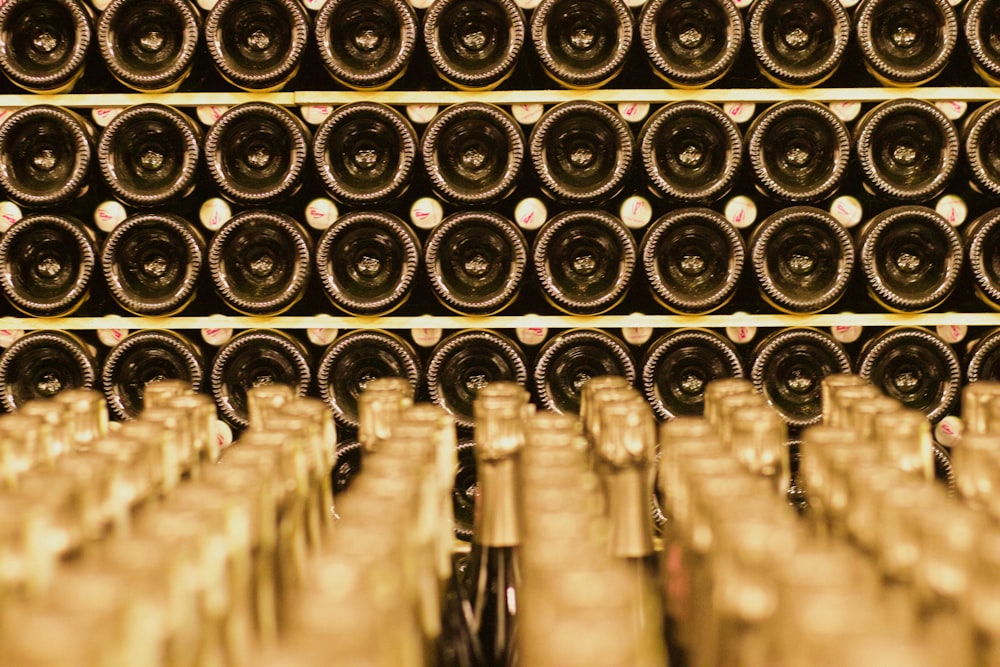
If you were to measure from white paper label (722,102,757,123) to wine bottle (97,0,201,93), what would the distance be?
2.56 feet

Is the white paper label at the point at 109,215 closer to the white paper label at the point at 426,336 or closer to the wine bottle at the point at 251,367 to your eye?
the wine bottle at the point at 251,367

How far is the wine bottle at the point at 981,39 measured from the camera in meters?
1.33

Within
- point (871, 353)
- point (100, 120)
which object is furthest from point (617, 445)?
point (100, 120)

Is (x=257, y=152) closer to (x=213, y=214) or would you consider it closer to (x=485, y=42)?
(x=213, y=214)

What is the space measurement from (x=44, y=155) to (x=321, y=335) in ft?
1.62

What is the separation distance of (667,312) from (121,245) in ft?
2.69

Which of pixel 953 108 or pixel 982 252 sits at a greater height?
pixel 953 108

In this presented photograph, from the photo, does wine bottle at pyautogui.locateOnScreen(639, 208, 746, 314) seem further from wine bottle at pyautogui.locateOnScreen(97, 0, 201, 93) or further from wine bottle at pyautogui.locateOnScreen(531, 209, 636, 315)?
wine bottle at pyautogui.locateOnScreen(97, 0, 201, 93)

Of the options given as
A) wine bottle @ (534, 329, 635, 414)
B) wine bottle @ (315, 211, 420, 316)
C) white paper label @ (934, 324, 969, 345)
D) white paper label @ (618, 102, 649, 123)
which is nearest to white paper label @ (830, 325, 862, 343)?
white paper label @ (934, 324, 969, 345)

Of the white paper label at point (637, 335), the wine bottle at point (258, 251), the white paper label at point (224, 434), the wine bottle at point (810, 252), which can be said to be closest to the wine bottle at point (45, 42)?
the wine bottle at point (258, 251)

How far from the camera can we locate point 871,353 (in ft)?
4.46

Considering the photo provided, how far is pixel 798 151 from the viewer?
55.4 inches

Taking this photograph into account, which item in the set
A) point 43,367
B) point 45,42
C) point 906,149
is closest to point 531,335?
point 906,149

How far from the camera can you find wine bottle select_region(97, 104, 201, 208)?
1347 millimetres
